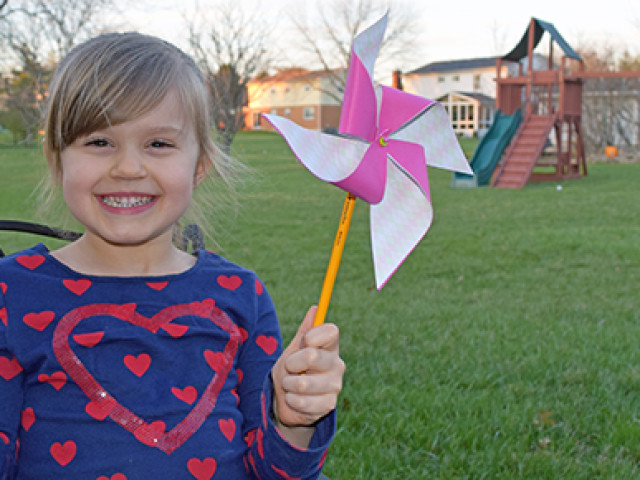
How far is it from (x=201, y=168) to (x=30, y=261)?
1.43 feet

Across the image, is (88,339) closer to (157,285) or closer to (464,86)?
(157,285)

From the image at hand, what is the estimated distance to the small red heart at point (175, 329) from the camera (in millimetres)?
1545

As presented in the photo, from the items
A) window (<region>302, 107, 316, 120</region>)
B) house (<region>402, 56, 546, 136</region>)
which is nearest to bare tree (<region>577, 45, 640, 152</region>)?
house (<region>402, 56, 546, 136</region>)

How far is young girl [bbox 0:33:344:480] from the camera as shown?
1.43 metres

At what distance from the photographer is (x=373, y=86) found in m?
1.27

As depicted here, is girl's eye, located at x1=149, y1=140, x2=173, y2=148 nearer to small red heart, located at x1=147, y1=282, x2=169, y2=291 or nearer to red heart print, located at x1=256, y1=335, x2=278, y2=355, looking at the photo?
small red heart, located at x1=147, y1=282, x2=169, y2=291

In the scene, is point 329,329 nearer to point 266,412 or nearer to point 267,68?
point 266,412

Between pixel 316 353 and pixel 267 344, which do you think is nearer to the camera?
pixel 316 353

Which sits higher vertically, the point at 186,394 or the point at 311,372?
the point at 311,372

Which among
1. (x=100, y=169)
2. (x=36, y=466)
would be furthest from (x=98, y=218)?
(x=36, y=466)

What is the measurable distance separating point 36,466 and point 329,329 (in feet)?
2.17

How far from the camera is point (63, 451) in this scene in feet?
4.67

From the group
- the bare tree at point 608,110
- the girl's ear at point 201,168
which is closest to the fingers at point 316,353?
the girl's ear at point 201,168

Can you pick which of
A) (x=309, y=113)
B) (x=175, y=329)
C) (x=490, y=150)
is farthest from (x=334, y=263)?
(x=309, y=113)
